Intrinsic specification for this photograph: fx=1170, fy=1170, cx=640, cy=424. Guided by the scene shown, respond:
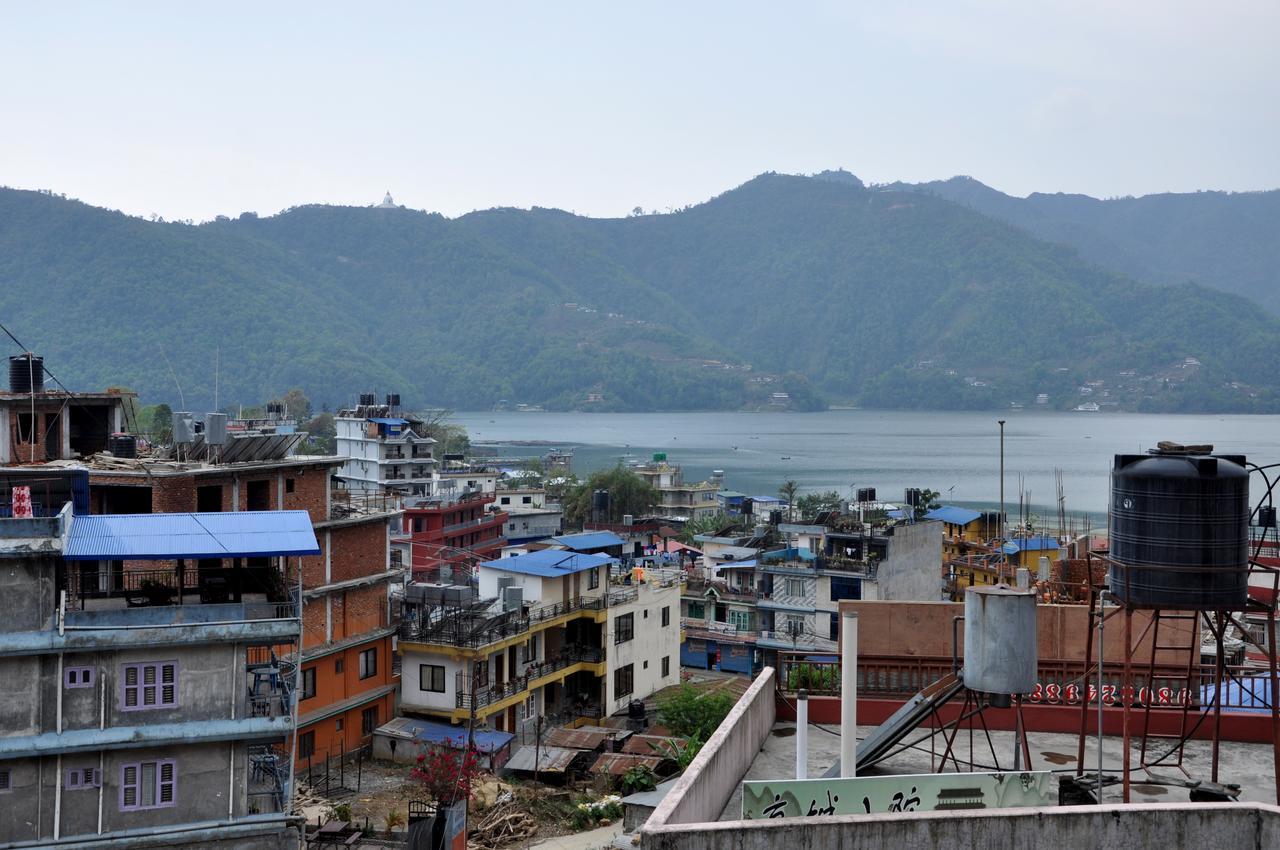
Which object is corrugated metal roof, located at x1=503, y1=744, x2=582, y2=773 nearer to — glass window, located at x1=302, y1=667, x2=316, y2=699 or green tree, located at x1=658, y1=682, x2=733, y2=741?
green tree, located at x1=658, y1=682, x2=733, y2=741

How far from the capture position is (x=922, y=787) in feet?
27.2

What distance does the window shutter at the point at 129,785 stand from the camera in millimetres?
16266

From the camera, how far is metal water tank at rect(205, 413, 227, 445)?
2656 centimetres

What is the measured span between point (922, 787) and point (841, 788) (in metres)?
0.61

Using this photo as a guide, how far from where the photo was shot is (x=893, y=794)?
8234 millimetres

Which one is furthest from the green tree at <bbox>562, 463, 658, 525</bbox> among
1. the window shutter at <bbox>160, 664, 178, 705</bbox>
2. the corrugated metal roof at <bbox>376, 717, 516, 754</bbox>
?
the window shutter at <bbox>160, 664, 178, 705</bbox>

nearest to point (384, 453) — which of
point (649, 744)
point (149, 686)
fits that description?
point (649, 744)

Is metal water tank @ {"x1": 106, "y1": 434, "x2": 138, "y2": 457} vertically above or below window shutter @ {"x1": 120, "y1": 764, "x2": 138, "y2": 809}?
above

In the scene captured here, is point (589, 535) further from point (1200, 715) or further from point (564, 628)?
point (1200, 715)

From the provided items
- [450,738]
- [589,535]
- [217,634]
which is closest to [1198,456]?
[217,634]

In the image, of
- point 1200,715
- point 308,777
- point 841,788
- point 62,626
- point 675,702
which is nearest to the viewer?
point 841,788

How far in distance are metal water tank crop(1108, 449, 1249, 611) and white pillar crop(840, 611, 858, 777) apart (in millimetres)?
2293

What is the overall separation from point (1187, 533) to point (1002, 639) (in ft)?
5.60

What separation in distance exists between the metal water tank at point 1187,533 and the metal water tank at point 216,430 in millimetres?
21797
